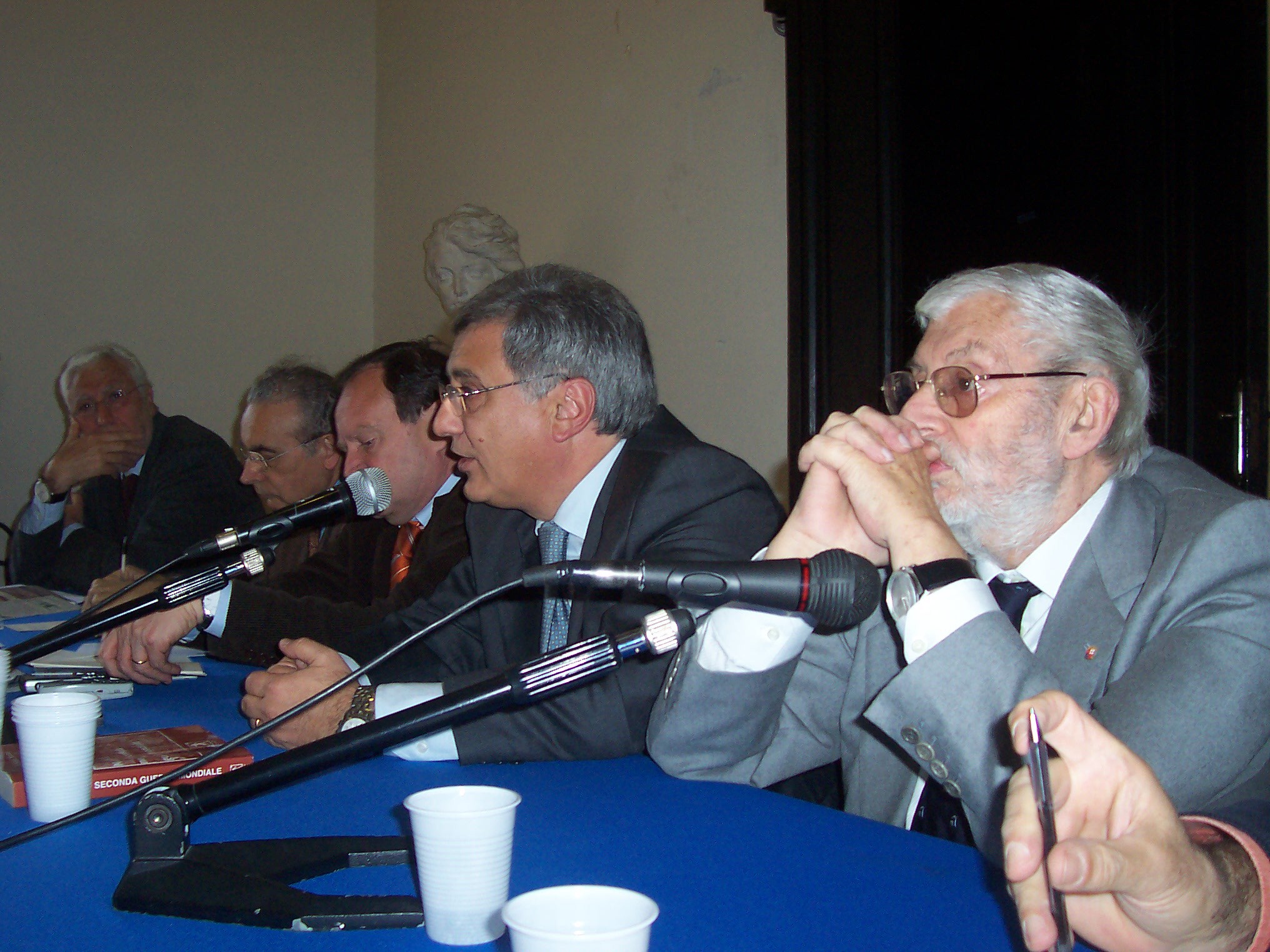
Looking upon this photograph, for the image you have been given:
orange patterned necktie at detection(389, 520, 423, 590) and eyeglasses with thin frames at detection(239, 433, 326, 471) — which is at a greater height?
eyeglasses with thin frames at detection(239, 433, 326, 471)

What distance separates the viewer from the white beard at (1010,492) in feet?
4.70

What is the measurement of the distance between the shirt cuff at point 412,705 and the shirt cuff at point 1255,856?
0.87m

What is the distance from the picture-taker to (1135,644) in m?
1.23

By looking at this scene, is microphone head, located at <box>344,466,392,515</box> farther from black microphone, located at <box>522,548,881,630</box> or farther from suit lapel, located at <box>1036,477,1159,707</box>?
suit lapel, located at <box>1036,477,1159,707</box>

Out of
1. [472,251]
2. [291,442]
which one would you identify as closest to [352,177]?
[472,251]

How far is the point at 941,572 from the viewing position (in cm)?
Answer: 118

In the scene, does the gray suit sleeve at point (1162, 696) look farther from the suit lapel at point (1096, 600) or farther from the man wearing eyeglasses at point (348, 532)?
the man wearing eyeglasses at point (348, 532)

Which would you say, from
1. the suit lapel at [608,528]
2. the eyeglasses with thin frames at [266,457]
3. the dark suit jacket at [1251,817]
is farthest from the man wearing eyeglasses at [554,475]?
the eyeglasses with thin frames at [266,457]

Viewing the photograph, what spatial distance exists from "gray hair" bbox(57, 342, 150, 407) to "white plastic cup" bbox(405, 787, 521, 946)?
12.3ft

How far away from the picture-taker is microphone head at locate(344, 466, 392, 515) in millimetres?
1804

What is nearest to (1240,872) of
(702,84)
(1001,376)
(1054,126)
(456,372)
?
(1001,376)

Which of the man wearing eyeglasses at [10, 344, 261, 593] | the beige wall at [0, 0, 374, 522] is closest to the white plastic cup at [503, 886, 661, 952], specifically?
the man wearing eyeglasses at [10, 344, 261, 593]

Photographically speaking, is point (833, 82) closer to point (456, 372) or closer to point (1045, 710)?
point (456, 372)

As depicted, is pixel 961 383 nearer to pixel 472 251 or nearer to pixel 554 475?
pixel 554 475
